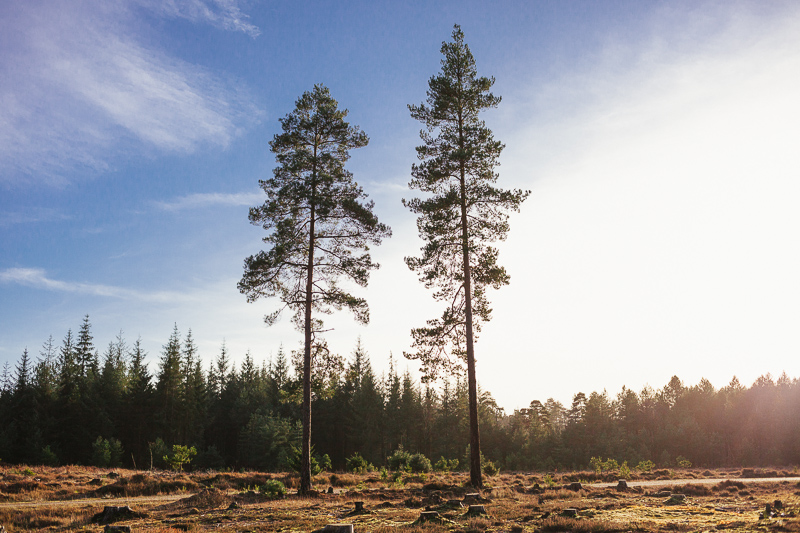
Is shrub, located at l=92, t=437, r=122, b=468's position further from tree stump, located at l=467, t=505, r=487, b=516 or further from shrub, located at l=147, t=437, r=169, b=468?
tree stump, located at l=467, t=505, r=487, b=516

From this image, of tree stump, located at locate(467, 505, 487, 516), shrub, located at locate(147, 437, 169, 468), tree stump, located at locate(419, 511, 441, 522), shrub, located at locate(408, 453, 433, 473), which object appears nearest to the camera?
tree stump, located at locate(419, 511, 441, 522)

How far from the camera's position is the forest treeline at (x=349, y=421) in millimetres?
59969

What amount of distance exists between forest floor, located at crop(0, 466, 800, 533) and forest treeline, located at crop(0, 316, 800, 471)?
128 feet

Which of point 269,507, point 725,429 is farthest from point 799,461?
point 269,507

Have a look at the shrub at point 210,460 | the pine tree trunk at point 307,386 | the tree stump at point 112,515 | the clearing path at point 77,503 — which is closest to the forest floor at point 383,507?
the clearing path at point 77,503

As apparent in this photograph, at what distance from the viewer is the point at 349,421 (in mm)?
72125

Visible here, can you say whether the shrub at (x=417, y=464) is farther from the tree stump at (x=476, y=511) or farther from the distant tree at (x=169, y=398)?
the distant tree at (x=169, y=398)

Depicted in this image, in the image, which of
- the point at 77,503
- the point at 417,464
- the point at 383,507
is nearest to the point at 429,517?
the point at 383,507

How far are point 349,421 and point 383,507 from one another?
59202mm

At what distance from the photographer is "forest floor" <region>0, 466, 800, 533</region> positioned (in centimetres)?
1084

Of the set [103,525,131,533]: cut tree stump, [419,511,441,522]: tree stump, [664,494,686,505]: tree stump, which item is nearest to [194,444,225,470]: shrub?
[103,525,131,533]: cut tree stump

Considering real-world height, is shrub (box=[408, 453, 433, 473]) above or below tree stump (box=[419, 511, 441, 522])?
below

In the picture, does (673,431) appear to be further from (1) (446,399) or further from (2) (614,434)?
(1) (446,399)

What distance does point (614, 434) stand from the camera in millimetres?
69500
